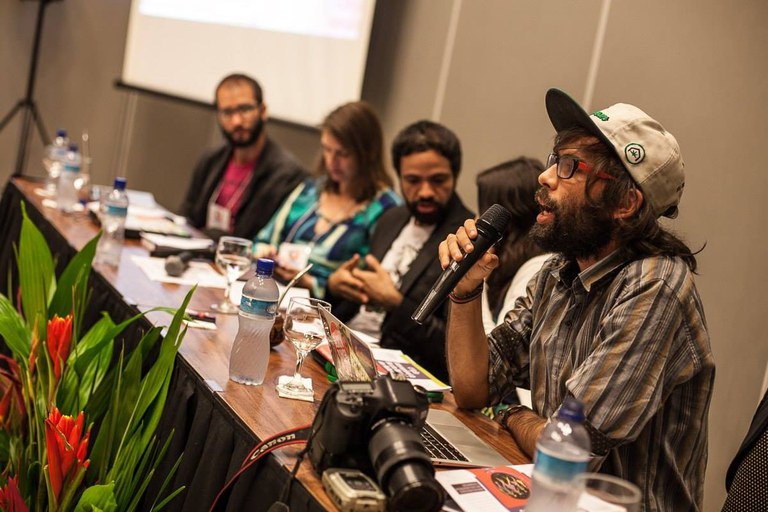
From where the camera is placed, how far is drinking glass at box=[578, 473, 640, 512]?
109 centimetres

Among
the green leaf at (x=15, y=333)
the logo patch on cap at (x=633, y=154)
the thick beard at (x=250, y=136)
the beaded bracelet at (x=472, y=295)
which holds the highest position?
the logo patch on cap at (x=633, y=154)

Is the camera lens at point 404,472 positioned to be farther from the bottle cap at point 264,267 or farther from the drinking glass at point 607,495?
the bottle cap at point 264,267

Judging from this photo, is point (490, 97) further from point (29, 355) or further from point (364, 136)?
point (29, 355)

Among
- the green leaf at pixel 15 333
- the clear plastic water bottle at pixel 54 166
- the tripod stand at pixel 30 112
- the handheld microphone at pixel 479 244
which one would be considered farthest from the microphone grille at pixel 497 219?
the tripod stand at pixel 30 112

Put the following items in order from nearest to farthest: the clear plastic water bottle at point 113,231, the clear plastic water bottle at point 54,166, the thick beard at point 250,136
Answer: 1. the clear plastic water bottle at point 113,231
2. the clear plastic water bottle at point 54,166
3. the thick beard at point 250,136

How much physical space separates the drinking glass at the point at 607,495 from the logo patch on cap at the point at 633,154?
74 cm

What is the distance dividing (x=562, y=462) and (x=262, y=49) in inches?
181

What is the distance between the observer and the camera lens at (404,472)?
1239 mm

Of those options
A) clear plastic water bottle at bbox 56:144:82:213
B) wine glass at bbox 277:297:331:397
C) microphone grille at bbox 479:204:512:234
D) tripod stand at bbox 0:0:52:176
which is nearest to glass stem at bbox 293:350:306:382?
wine glass at bbox 277:297:331:397

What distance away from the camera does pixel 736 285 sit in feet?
9.57

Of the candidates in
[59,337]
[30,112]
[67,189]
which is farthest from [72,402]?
[30,112]

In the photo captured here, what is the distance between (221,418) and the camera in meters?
1.67

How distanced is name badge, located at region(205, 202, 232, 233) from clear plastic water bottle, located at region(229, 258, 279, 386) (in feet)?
7.84

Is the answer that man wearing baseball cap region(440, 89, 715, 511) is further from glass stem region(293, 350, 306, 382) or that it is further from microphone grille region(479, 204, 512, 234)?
glass stem region(293, 350, 306, 382)
